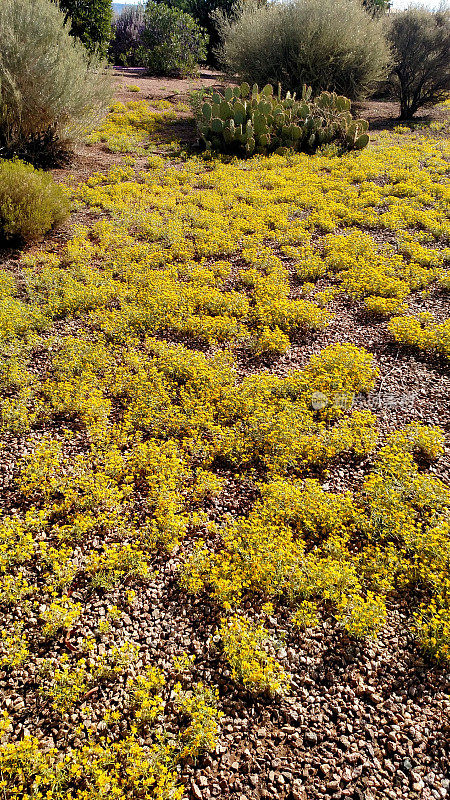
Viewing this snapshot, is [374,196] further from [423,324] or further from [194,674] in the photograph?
[194,674]

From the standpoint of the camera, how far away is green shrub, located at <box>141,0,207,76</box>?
17.1 meters

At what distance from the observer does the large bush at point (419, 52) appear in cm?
1402

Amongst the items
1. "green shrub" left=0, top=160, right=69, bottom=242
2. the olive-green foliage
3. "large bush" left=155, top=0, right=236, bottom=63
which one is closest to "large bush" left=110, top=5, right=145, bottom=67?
"large bush" left=155, top=0, right=236, bottom=63

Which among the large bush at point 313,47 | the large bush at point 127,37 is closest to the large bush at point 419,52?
the large bush at point 313,47

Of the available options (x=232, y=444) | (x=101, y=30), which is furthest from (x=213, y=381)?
(x=101, y=30)

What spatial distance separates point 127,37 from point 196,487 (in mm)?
21998

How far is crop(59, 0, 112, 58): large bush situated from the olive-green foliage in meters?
5.06

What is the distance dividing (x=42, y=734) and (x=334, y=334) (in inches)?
179

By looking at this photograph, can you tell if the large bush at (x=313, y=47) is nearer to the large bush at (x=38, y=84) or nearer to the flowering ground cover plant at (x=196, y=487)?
the large bush at (x=38, y=84)

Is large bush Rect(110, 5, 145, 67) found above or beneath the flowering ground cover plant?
above

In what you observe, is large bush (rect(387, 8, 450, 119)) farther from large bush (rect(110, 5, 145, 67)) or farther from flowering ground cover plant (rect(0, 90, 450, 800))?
large bush (rect(110, 5, 145, 67))

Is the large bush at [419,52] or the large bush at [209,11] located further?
the large bush at [209,11]

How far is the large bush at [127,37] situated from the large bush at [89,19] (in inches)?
214

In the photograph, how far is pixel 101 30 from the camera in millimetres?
14375
